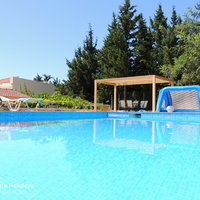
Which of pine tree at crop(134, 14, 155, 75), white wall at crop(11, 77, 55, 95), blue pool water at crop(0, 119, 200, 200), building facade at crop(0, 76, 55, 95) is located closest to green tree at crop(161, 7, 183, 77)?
pine tree at crop(134, 14, 155, 75)

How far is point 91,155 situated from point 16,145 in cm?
169

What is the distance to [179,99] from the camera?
540 inches

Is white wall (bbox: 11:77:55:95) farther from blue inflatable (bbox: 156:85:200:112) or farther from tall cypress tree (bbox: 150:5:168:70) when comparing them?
blue inflatable (bbox: 156:85:200:112)

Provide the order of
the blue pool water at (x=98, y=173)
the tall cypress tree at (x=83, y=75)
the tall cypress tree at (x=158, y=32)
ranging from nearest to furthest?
the blue pool water at (x=98, y=173) < the tall cypress tree at (x=158, y=32) < the tall cypress tree at (x=83, y=75)

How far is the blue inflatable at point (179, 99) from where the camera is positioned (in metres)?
12.9

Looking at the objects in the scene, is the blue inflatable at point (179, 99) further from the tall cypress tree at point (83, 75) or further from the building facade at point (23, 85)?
the building facade at point (23, 85)

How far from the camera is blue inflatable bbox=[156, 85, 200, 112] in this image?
12891mm

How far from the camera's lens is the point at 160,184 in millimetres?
2498

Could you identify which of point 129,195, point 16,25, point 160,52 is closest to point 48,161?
point 129,195

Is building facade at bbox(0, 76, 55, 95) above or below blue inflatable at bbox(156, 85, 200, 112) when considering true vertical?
above

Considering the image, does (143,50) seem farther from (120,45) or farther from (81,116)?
(81,116)

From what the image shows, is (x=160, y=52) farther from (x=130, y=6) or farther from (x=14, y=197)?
(x=14, y=197)

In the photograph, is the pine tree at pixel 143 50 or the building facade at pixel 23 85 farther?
the building facade at pixel 23 85

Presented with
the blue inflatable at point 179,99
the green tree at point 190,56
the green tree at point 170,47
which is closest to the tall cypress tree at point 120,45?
the green tree at point 170,47
